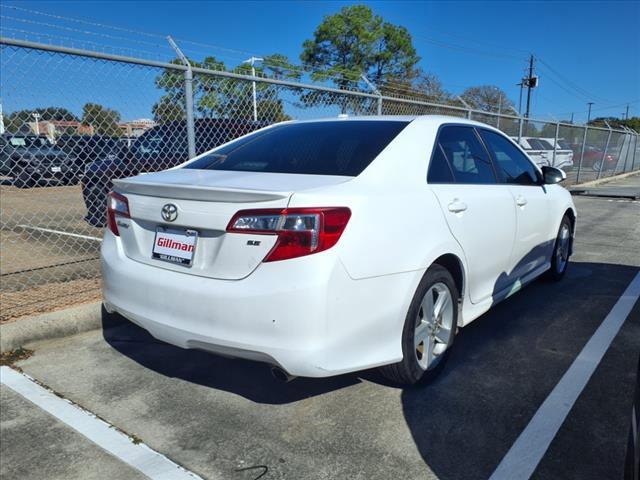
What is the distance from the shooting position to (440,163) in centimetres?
311

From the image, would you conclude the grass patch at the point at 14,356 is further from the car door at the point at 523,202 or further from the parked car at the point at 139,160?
the car door at the point at 523,202

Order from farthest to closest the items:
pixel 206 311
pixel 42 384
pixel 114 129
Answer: pixel 114 129 → pixel 42 384 → pixel 206 311

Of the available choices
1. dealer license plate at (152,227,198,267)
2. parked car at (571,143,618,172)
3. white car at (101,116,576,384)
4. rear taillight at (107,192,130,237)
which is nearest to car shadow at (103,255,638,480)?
white car at (101,116,576,384)

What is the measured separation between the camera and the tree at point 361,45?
43688mm

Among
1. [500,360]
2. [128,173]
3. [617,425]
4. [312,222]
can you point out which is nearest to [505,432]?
[617,425]

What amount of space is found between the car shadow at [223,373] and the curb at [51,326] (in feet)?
0.81

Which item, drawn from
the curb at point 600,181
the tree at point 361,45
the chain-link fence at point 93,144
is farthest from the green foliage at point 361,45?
the chain-link fence at point 93,144

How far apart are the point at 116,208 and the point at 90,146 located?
275cm

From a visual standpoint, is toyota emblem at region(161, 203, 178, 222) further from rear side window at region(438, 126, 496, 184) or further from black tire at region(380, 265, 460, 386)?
rear side window at region(438, 126, 496, 184)

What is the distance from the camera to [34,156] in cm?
560

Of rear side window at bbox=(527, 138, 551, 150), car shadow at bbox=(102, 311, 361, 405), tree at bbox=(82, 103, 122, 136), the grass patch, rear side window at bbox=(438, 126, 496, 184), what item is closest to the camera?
car shadow at bbox=(102, 311, 361, 405)

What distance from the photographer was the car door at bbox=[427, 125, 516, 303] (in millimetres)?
3025

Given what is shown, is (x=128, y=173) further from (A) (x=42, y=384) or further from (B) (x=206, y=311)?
(B) (x=206, y=311)

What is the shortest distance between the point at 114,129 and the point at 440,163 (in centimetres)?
348
